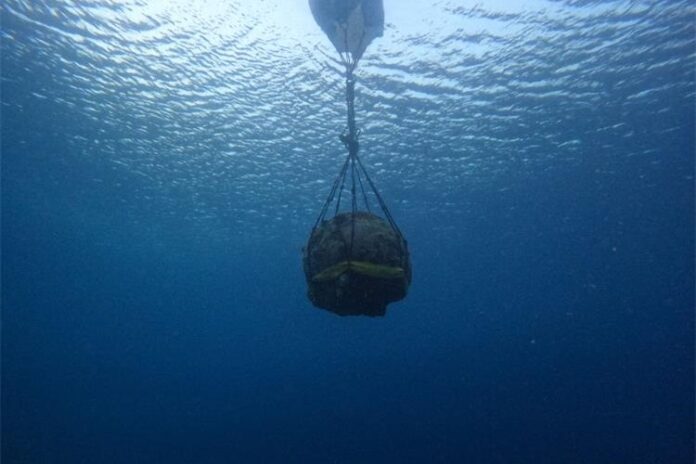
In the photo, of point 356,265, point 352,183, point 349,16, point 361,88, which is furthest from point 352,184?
point 361,88

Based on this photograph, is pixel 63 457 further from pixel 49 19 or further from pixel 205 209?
pixel 49 19

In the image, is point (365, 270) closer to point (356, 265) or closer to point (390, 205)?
point (356, 265)

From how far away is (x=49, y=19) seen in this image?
37.2ft

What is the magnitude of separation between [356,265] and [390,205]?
21257 mm

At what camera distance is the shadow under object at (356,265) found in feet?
11.8

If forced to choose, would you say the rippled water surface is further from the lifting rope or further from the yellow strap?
the yellow strap

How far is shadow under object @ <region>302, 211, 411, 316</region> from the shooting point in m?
3.61

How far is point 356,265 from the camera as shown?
3561 millimetres

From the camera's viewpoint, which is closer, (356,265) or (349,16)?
(356,265)

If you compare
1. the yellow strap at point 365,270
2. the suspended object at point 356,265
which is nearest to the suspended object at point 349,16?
the suspended object at point 356,265

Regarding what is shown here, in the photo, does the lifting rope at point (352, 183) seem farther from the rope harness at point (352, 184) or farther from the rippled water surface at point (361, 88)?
the rippled water surface at point (361, 88)

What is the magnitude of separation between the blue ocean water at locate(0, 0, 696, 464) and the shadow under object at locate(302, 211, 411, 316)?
8.24m

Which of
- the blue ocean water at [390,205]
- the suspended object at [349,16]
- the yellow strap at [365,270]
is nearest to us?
the yellow strap at [365,270]

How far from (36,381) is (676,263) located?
4808 inches
